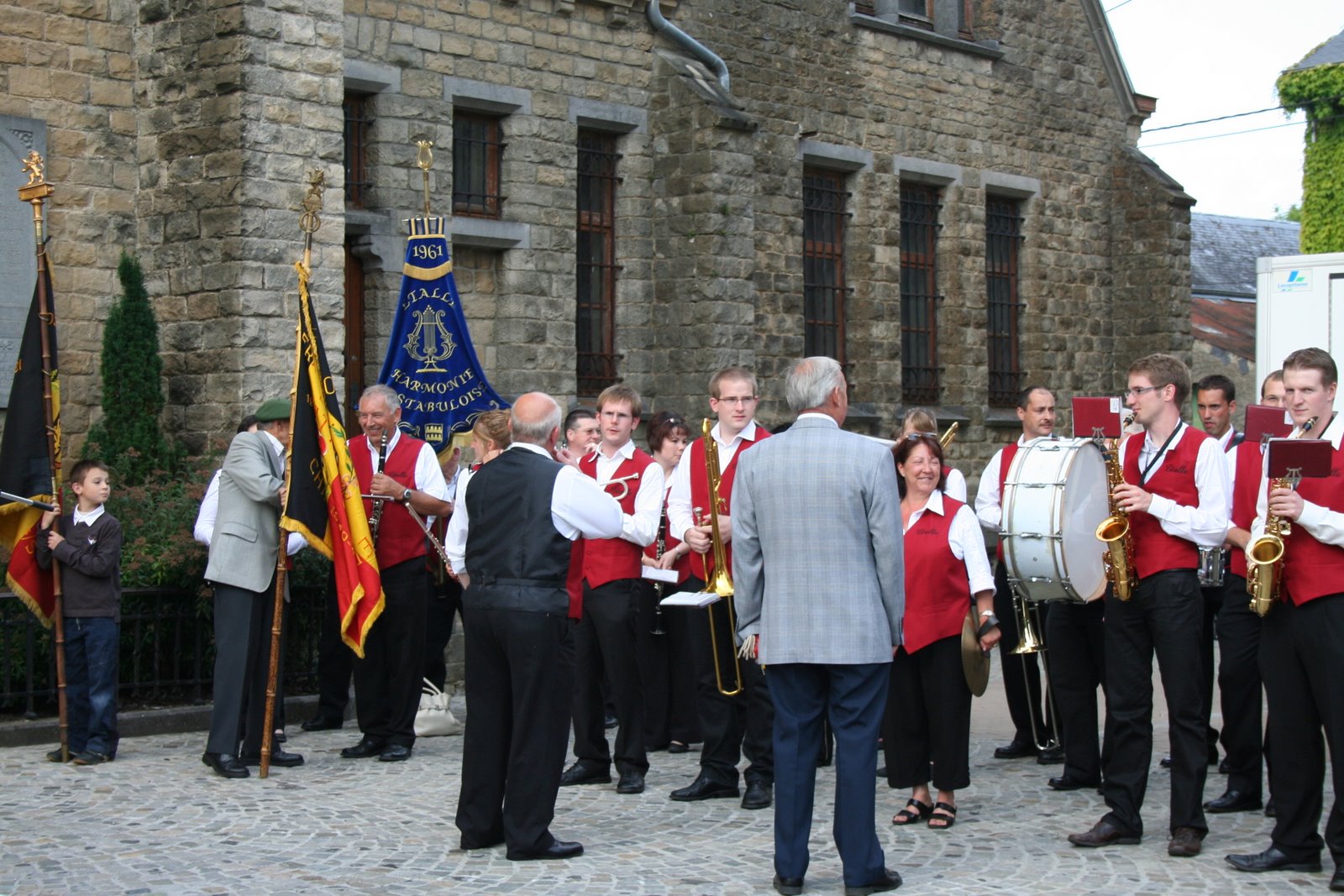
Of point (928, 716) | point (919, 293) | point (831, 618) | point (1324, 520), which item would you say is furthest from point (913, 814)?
point (919, 293)

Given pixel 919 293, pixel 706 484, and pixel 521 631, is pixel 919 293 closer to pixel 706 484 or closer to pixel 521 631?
pixel 706 484

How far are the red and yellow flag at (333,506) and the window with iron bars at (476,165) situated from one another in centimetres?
533

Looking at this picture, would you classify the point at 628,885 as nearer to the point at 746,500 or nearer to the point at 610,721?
the point at 746,500

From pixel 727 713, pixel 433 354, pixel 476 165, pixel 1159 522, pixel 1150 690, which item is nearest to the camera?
pixel 1159 522

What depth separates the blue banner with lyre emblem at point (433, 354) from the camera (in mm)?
11680

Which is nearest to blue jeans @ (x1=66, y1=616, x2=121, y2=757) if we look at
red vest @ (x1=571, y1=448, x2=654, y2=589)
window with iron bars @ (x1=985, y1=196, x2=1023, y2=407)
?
red vest @ (x1=571, y1=448, x2=654, y2=589)

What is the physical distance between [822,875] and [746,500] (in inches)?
61.6

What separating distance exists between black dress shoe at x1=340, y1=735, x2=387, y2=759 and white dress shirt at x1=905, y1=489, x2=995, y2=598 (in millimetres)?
3510

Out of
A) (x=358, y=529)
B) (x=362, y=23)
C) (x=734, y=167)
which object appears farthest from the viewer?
(x=734, y=167)

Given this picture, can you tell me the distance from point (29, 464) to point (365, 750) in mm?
2471

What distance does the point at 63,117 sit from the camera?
12031 mm

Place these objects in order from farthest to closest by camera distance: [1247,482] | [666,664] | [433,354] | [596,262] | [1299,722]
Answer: [596,262], [433,354], [666,664], [1247,482], [1299,722]

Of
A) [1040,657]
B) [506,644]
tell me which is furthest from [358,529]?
[1040,657]

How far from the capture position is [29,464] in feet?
30.7
